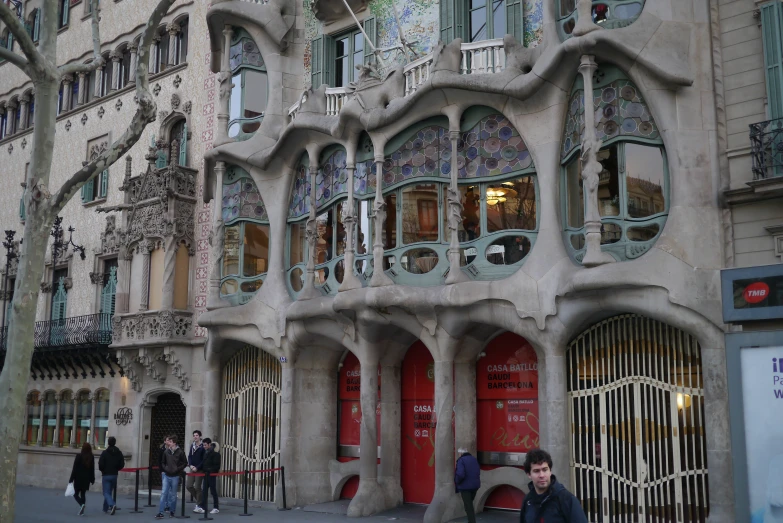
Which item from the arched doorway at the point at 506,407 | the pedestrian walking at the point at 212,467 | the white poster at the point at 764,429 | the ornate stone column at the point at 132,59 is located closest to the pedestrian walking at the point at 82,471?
the pedestrian walking at the point at 212,467

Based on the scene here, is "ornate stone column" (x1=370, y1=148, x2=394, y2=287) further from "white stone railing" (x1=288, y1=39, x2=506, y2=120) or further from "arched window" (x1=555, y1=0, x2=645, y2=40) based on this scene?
"arched window" (x1=555, y1=0, x2=645, y2=40)

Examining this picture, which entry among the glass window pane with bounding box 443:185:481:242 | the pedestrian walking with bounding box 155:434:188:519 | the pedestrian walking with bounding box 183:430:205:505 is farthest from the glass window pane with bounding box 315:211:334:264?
the pedestrian walking with bounding box 155:434:188:519

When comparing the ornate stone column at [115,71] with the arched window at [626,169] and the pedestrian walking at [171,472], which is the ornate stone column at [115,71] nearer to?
the pedestrian walking at [171,472]

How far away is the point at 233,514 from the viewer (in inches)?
722

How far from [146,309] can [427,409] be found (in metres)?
9.20

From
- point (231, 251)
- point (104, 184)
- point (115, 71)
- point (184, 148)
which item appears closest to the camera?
point (231, 251)

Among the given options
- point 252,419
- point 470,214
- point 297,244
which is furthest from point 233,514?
point 470,214

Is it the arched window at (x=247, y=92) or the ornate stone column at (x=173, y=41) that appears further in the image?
the ornate stone column at (x=173, y=41)

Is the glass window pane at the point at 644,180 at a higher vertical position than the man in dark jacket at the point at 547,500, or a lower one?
higher

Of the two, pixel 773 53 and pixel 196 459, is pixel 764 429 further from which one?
pixel 196 459

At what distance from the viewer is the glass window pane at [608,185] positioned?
48.9 ft

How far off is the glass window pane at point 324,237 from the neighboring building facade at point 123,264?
498 cm

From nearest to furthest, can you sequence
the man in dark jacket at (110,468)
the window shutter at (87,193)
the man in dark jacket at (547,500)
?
the man in dark jacket at (547,500), the man in dark jacket at (110,468), the window shutter at (87,193)

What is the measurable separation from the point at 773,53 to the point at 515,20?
17.9ft
